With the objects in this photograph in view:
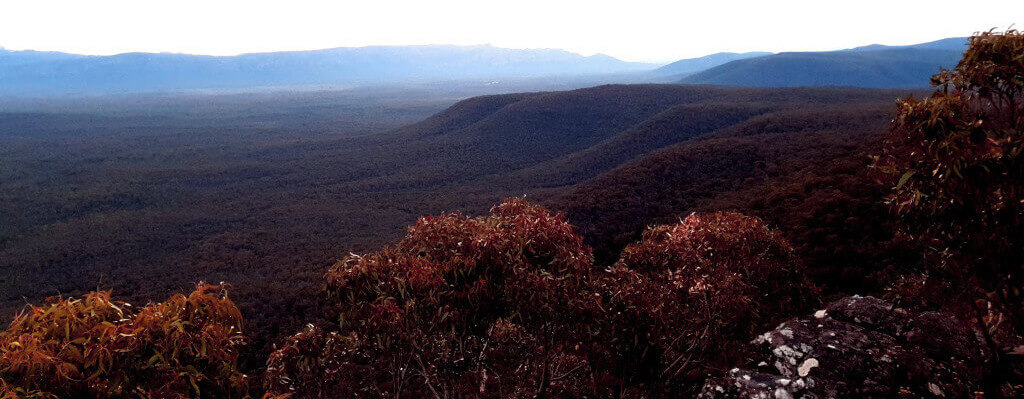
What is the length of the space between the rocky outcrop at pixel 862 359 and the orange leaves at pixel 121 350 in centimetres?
801

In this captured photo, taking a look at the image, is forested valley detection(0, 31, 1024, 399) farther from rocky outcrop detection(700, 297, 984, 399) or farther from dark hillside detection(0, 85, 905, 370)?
dark hillside detection(0, 85, 905, 370)

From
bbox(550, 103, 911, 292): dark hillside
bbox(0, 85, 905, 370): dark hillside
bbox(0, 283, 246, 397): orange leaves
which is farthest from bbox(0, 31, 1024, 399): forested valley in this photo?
bbox(0, 85, 905, 370): dark hillside

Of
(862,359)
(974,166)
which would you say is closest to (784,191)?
(862,359)

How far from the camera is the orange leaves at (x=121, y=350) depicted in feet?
14.2

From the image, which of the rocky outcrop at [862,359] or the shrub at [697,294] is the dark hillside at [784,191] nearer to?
the shrub at [697,294]

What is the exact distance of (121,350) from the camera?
443cm

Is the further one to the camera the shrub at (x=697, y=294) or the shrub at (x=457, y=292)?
the shrub at (x=697, y=294)

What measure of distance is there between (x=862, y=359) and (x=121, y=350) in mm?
10994

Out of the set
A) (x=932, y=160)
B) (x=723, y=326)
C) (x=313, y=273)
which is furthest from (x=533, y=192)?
(x=932, y=160)

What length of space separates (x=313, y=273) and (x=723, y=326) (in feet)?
108

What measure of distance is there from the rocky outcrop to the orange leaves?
8.01 metres

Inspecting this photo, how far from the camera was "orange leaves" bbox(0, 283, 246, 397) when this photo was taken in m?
4.33

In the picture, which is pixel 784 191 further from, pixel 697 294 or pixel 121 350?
pixel 121 350

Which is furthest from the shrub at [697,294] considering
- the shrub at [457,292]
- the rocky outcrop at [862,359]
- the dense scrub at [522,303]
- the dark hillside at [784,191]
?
the dark hillside at [784,191]
